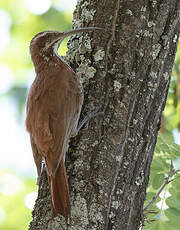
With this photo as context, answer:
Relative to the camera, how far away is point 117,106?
271 centimetres

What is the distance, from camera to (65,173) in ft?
8.46

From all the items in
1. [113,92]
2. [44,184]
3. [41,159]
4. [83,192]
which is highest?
[113,92]

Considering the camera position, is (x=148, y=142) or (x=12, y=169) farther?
(x=12, y=169)

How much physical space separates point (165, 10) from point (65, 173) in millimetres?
1359

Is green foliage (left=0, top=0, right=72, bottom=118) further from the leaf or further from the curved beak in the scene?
the leaf

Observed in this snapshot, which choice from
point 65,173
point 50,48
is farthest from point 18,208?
point 65,173

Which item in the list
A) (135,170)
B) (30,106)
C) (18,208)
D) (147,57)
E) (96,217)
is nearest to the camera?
(96,217)

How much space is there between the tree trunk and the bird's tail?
0.05 metres

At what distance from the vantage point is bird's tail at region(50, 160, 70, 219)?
241 cm

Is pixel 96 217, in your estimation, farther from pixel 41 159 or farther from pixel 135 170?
pixel 41 159

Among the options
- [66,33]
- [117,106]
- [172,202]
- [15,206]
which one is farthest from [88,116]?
[15,206]

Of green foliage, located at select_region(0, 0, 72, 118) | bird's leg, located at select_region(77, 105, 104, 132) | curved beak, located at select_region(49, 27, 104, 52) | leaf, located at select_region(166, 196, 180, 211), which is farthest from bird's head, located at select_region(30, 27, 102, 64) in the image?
green foliage, located at select_region(0, 0, 72, 118)

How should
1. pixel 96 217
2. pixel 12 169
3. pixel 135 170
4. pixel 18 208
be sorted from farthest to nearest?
pixel 12 169, pixel 18 208, pixel 135 170, pixel 96 217

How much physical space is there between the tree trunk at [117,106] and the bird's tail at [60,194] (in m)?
0.05
